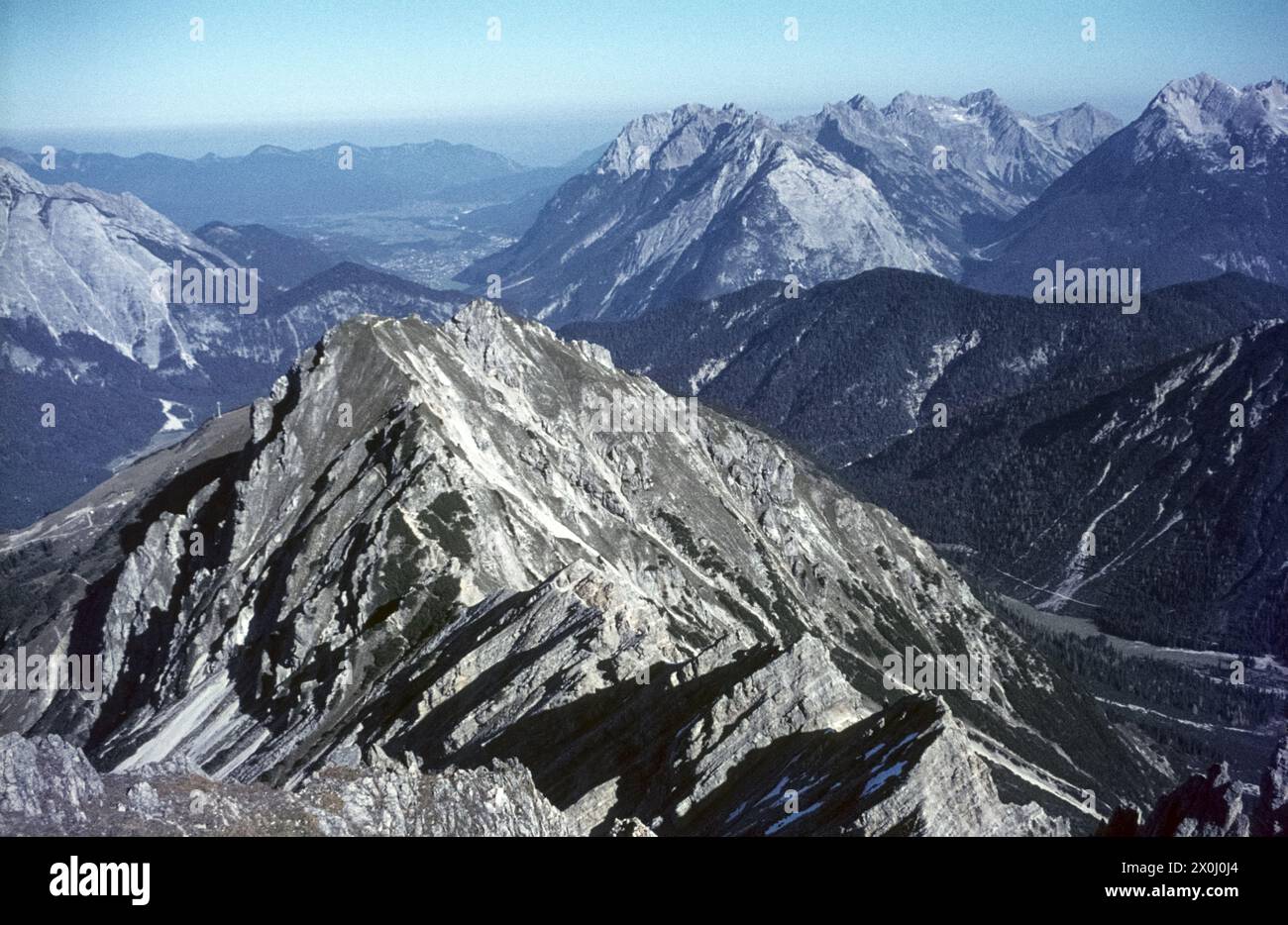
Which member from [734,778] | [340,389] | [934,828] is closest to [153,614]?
[340,389]

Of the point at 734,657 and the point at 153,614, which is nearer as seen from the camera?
the point at 734,657

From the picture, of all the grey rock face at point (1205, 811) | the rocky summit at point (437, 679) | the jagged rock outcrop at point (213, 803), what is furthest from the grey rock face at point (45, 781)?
the grey rock face at point (1205, 811)

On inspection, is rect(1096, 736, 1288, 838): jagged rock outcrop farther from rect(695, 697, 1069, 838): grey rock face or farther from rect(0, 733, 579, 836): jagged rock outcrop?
rect(0, 733, 579, 836): jagged rock outcrop

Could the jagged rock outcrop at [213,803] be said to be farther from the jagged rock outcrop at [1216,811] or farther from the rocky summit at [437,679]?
the jagged rock outcrop at [1216,811]

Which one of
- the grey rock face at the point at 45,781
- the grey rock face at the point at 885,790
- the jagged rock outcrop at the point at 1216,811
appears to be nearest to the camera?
the grey rock face at the point at 45,781

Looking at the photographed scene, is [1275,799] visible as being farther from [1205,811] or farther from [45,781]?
[45,781]

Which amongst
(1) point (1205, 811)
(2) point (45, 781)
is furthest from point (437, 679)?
(1) point (1205, 811)

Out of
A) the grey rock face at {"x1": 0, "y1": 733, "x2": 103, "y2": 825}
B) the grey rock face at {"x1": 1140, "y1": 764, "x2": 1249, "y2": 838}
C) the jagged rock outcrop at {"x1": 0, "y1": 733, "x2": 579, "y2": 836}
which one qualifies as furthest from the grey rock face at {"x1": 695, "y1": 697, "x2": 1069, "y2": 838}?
the grey rock face at {"x1": 0, "y1": 733, "x2": 103, "y2": 825}
